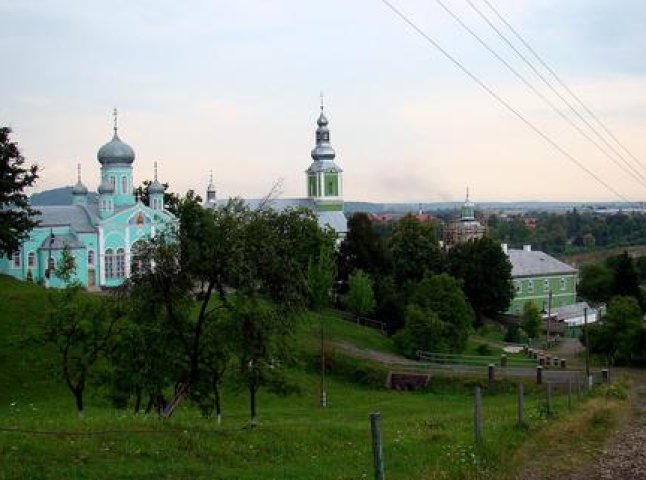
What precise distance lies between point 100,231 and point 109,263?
248cm

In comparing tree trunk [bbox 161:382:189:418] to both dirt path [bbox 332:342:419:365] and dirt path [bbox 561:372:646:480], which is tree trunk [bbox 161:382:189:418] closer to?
dirt path [bbox 561:372:646:480]

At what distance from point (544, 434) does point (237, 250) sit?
7.47 m

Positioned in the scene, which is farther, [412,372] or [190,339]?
[412,372]

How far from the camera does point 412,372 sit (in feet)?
131

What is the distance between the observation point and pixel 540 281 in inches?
3327

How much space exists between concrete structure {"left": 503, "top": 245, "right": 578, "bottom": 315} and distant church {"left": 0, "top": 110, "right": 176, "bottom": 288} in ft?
113

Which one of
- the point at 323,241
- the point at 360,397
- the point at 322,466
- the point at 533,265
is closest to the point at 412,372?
the point at 360,397

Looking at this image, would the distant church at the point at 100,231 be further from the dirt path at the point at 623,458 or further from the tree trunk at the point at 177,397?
the dirt path at the point at 623,458

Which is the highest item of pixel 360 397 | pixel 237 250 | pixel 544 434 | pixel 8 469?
pixel 237 250

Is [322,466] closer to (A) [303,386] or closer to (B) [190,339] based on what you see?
(B) [190,339]

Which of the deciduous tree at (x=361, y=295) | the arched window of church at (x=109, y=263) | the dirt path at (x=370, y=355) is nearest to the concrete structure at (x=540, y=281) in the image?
the deciduous tree at (x=361, y=295)

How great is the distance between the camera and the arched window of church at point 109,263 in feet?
211

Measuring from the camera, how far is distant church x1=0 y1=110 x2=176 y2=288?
200 feet

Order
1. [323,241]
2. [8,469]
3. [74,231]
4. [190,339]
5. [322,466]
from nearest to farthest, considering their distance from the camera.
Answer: [8,469]
[322,466]
[190,339]
[323,241]
[74,231]
